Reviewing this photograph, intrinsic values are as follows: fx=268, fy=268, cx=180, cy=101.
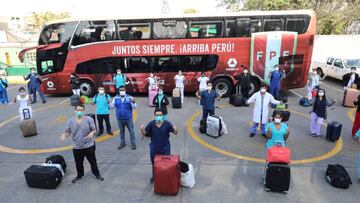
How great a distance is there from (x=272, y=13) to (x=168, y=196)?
1011cm

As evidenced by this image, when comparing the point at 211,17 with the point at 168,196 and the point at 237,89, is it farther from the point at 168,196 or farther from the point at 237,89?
the point at 168,196

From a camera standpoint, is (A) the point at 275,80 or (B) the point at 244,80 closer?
(A) the point at 275,80

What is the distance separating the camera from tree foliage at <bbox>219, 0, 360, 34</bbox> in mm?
25098

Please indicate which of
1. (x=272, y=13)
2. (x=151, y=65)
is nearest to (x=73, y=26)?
(x=151, y=65)

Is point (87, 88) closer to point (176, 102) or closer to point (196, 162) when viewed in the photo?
point (176, 102)

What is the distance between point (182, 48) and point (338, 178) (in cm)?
900

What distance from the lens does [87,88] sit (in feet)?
46.2

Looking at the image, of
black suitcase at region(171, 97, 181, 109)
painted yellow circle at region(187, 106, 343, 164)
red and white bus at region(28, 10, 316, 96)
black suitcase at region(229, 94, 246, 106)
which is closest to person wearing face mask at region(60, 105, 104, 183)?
painted yellow circle at region(187, 106, 343, 164)

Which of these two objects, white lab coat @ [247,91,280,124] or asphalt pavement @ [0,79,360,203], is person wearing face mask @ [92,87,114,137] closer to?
asphalt pavement @ [0,79,360,203]

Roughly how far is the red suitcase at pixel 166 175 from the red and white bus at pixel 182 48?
8.43 m

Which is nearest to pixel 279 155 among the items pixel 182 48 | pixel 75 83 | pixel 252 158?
pixel 252 158

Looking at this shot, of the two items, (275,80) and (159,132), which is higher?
(159,132)

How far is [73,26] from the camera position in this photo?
12836 mm

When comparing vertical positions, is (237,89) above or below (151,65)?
below
